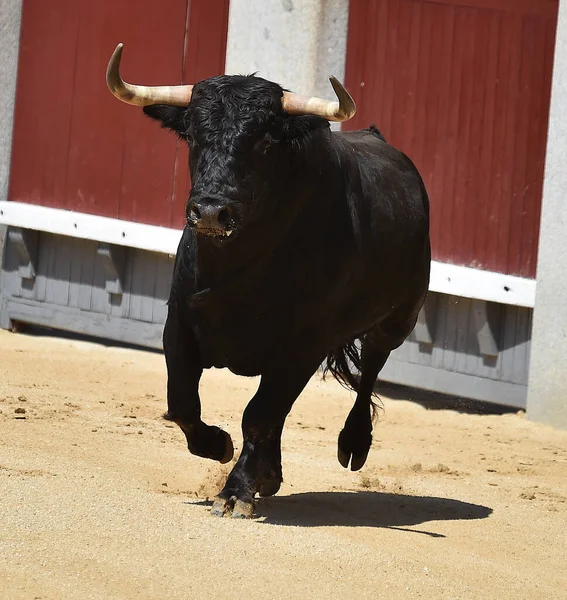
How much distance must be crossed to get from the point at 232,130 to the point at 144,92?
0.68 m

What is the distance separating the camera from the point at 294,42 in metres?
9.95

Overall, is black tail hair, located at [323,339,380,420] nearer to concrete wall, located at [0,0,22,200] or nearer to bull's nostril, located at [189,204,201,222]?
bull's nostril, located at [189,204,201,222]

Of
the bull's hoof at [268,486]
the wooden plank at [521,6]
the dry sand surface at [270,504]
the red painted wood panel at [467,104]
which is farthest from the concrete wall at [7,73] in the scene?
the bull's hoof at [268,486]

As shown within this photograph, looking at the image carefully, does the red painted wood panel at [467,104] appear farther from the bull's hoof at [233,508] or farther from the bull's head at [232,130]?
the bull's hoof at [233,508]

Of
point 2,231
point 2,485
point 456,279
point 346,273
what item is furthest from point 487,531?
point 2,231

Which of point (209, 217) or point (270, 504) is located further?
point (270, 504)

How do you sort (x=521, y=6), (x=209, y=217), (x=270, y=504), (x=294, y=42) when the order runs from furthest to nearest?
(x=294, y=42) → (x=521, y=6) → (x=270, y=504) → (x=209, y=217)

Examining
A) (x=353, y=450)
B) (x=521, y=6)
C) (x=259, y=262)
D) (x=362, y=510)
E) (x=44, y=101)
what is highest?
(x=521, y=6)

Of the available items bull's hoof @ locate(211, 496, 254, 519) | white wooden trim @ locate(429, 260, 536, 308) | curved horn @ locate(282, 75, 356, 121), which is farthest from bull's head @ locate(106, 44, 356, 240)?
white wooden trim @ locate(429, 260, 536, 308)

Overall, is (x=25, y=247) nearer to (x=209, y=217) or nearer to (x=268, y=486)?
(x=268, y=486)

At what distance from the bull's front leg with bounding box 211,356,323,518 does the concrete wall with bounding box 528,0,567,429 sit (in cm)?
331

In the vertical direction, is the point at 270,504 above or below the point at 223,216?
below

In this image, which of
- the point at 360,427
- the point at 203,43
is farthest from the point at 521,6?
the point at 360,427

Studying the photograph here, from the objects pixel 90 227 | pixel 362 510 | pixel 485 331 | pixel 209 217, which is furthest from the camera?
pixel 90 227
